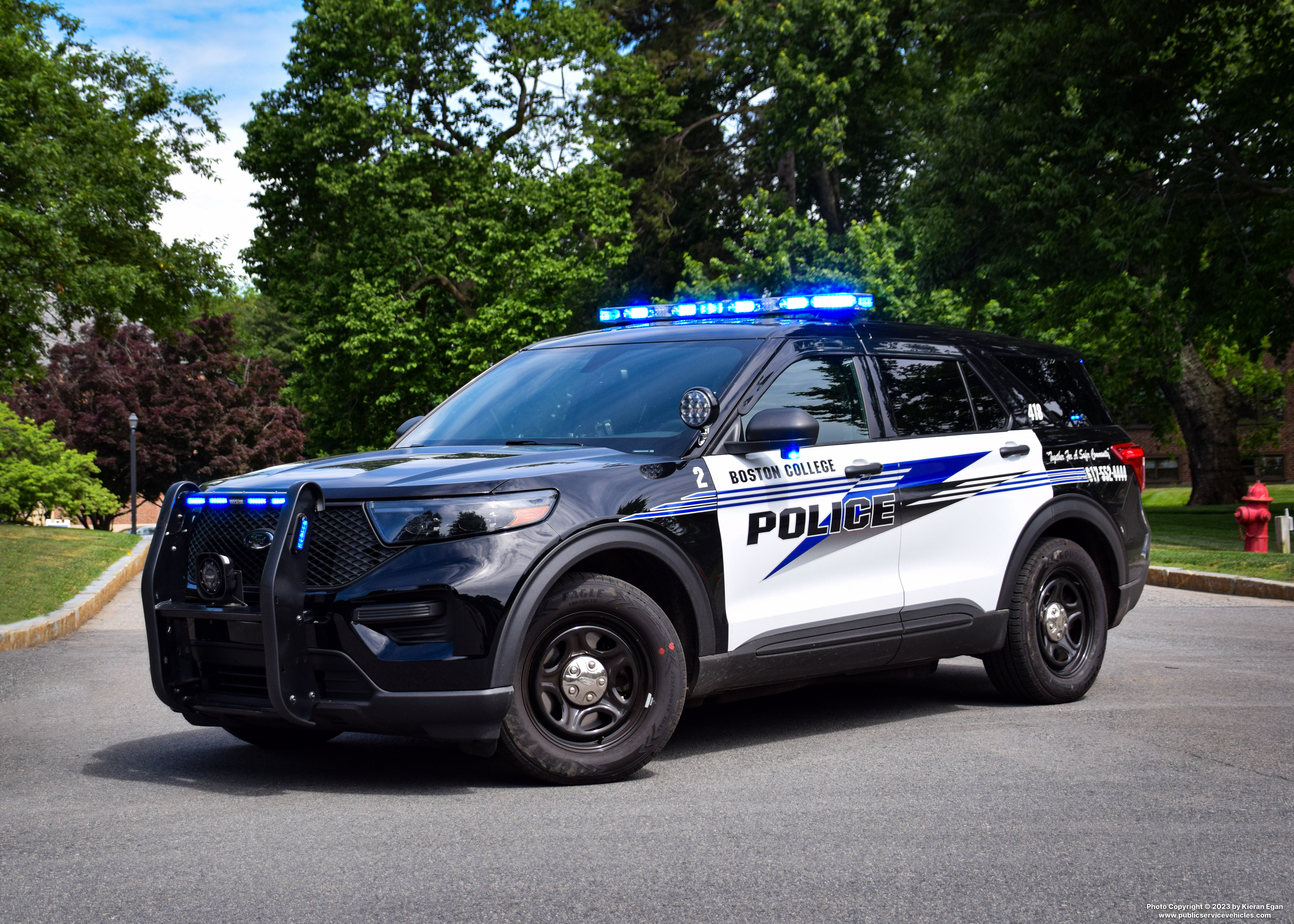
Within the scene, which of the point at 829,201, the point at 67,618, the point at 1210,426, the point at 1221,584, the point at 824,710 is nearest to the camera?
the point at 824,710

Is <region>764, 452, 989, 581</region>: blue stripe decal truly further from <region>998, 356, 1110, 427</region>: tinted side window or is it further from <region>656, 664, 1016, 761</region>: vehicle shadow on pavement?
<region>656, 664, 1016, 761</region>: vehicle shadow on pavement

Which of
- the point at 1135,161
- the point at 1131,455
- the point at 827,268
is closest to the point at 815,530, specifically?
the point at 1131,455

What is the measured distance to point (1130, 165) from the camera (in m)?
23.4

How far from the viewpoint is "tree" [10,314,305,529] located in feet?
169

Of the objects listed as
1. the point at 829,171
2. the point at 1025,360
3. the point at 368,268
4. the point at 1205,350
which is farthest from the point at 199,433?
the point at 1025,360

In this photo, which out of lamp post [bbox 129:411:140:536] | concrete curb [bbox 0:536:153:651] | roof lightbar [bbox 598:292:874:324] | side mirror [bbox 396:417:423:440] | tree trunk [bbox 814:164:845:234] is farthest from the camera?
lamp post [bbox 129:411:140:536]

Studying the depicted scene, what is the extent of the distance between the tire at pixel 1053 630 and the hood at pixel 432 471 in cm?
249

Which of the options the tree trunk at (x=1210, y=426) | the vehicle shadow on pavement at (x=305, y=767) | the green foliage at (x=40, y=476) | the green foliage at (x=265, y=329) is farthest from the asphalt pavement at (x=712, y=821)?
the green foliage at (x=265, y=329)

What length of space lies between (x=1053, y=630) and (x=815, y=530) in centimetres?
198

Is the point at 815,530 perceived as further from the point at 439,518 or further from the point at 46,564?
the point at 46,564

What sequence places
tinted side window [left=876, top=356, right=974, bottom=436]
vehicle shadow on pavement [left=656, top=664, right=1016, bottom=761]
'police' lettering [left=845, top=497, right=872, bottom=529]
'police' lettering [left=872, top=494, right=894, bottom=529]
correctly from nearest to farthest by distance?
1. 'police' lettering [left=845, top=497, right=872, bottom=529]
2. 'police' lettering [left=872, top=494, right=894, bottom=529]
3. vehicle shadow on pavement [left=656, top=664, right=1016, bottom=761]
4. tinted side window [left=876, top=356, right=974, bottom=436]

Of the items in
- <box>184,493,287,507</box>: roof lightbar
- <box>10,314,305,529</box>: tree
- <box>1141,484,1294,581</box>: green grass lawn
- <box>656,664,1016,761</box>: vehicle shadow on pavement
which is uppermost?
<box>10,314,305,529</box>: tree

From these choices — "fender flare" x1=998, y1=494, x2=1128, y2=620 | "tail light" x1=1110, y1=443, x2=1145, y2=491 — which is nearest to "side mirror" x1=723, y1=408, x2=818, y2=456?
"fender flare" x1=998, y1=494, x2=1128, y2=620

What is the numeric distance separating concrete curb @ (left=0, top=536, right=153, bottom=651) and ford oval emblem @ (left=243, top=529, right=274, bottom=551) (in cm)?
232
